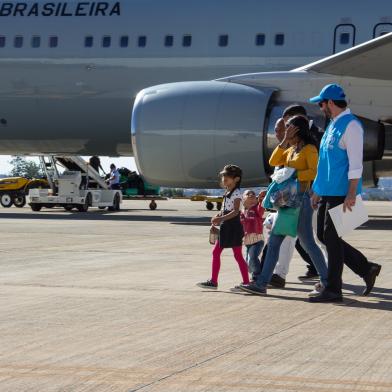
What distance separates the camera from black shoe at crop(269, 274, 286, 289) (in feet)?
25.0

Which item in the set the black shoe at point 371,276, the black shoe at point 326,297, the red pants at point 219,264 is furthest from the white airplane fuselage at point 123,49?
the black shoe at point 326,297

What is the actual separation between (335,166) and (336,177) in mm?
79

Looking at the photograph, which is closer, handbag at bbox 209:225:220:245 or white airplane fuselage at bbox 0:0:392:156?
handbag at bbox 209:225:220:245

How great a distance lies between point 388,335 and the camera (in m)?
5.31

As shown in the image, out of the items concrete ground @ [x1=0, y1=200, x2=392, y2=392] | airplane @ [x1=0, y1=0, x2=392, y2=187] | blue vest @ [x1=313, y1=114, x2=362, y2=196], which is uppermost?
airplane @ [x1=0, y1=0, x2=392, y2=187]

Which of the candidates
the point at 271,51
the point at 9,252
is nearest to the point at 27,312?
the point at 9,252

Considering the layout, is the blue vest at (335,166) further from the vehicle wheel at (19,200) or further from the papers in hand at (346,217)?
the vehicle wheel at (19,200)

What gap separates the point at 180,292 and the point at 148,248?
422 centimetres

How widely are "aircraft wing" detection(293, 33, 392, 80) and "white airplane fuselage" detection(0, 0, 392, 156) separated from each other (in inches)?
51.6

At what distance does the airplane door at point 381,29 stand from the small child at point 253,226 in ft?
32.1

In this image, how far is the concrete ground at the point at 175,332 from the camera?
410 centimetres

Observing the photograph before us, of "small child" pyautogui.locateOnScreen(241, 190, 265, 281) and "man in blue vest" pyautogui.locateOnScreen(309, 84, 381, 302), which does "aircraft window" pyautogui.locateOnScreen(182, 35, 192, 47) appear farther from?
"man in blue vest" pyautogui.locateOnScreen(309, 84, 381, 302)

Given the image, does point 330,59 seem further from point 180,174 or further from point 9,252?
point 9,252

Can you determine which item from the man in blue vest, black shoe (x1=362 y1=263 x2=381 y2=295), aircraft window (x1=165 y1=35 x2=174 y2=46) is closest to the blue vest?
the man in blue vest
